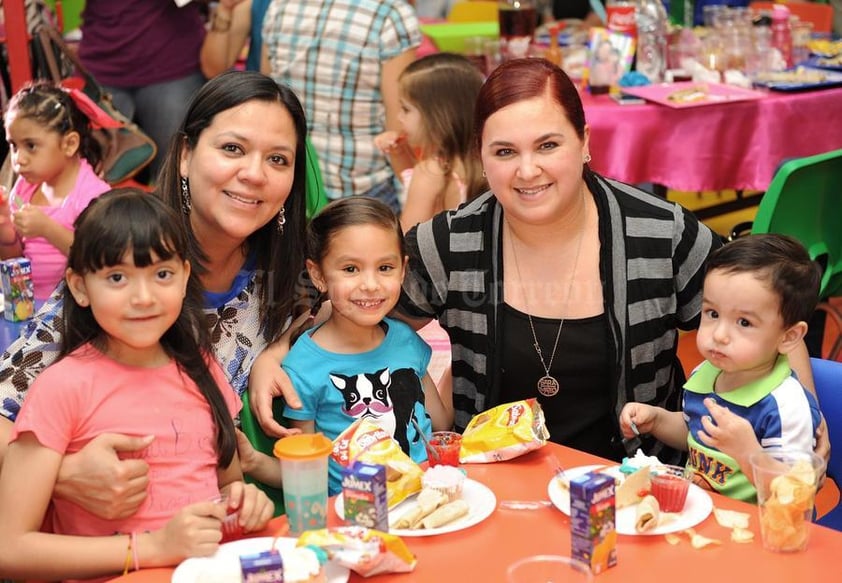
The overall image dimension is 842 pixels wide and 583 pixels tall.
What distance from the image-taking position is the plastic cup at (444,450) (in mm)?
2059

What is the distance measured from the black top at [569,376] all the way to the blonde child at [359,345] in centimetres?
23

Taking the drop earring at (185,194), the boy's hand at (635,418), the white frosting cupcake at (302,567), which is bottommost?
the boy's hand at (635,418)

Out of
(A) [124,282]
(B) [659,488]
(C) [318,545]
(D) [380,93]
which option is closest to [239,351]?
(A) [124,282]

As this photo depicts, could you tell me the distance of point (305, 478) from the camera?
1.79 m

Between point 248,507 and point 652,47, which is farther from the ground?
point 652,47

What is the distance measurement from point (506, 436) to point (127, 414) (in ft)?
2.36

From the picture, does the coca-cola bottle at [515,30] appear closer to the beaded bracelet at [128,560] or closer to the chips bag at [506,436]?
the chips bag at [506,436]

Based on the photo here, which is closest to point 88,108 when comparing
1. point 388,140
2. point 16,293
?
point 16,293

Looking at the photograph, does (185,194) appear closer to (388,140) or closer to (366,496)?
(366,496)

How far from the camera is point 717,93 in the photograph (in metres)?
4.80

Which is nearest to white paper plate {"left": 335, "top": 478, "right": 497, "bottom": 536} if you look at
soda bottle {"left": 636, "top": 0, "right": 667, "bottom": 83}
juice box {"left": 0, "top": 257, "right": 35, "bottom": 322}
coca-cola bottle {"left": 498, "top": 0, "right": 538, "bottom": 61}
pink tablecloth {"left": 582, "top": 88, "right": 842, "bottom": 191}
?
juice box {"left": 0, "top": 257, "right": 35, "bottom": 322}

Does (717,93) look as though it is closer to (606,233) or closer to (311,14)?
(311,14)

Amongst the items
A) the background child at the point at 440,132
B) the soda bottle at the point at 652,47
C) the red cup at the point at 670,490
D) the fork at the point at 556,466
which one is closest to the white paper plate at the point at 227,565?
the fork at the point at 556,466

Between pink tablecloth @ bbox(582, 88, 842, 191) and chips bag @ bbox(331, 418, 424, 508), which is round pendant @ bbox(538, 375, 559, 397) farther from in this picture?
pink tablecloth @ bbox(582, 88, 842, 191)
